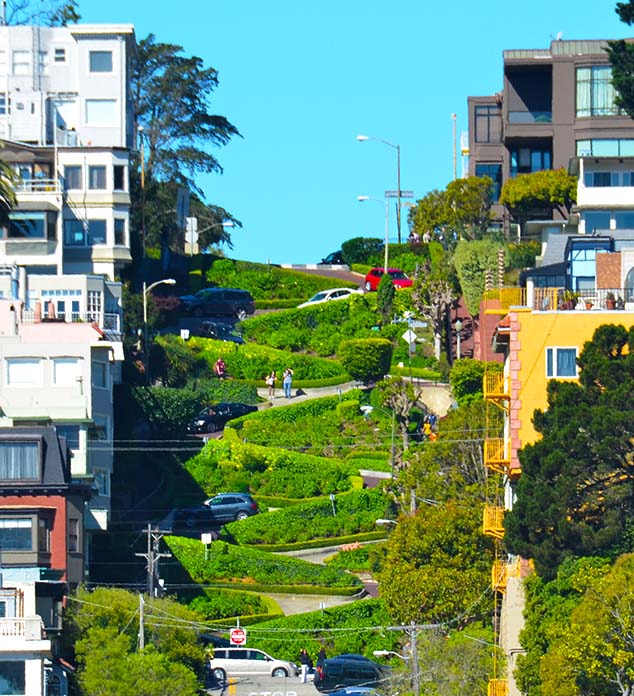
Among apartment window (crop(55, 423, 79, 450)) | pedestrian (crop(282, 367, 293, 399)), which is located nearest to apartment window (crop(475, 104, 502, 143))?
pedestrian (crop(282, 367, 293, 399))

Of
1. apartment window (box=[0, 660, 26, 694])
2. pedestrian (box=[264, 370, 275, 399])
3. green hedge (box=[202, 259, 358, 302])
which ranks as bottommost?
apartment window (box=[0, 660, 26, 694])

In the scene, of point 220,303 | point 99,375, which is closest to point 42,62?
point 220,303

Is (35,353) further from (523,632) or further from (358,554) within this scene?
(523,632)

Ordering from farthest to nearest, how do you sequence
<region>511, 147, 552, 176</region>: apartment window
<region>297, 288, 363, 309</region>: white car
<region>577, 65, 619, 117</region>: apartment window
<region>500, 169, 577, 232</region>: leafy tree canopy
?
<region>297, 288, 363, 309</region>: white car → <region>511, 147, 552, 176</region>: apartment window → <region>577, 65, 619, 117</region>: apartment window → <region>500, 169, 577, 232</region>: leafy tree canopy

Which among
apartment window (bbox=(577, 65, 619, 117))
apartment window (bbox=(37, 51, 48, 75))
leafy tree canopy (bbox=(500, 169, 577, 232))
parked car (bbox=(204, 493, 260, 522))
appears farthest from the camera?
apartment window (bbox=(37, 51, 48, 75))

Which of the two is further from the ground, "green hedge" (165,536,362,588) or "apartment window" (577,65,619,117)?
"apartment window" (577,65,619,117)

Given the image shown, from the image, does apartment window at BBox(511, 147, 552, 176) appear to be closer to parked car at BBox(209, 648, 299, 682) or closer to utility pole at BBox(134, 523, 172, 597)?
utility pole at BBox(134, 523, 172, 597)

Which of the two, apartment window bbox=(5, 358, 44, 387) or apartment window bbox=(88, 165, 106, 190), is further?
apartment window bbox=(88, 165, 106, 190)
